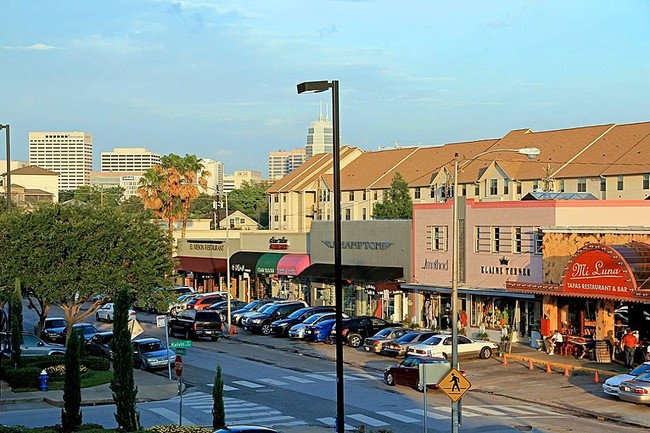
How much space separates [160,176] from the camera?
81250mm

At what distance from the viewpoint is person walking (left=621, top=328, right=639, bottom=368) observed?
3675cm

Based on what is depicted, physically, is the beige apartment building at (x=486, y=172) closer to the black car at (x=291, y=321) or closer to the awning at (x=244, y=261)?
the black car at (x=291, y=321)

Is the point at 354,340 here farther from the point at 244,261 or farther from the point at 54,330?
the point at 244,261

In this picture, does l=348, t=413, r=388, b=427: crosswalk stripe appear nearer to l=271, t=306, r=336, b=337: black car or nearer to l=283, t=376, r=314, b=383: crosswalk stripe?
l=283, t=376, r=314, b=383: crosswalk stripe

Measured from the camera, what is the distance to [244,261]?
234ft

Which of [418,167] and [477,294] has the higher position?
[418,167]

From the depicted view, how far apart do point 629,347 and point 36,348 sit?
2518cm

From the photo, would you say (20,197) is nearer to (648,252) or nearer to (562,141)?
(562,141)

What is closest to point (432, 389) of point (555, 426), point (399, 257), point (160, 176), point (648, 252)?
point (555, 426)

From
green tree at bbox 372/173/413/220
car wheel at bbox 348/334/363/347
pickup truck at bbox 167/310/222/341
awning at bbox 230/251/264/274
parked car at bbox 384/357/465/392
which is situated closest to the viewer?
parked car at bbox 384/357/465/392

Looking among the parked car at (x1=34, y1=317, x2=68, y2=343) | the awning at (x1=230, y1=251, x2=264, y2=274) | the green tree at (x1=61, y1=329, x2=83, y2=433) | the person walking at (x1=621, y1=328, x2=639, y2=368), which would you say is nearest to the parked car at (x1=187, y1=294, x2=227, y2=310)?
the awning at (x1=230, y1=251, x2=264, y2=274)

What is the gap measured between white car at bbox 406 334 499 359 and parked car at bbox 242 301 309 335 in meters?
14.8

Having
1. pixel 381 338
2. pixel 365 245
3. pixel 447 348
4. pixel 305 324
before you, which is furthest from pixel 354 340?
pixel 365 245

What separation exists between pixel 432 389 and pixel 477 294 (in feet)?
47.2
